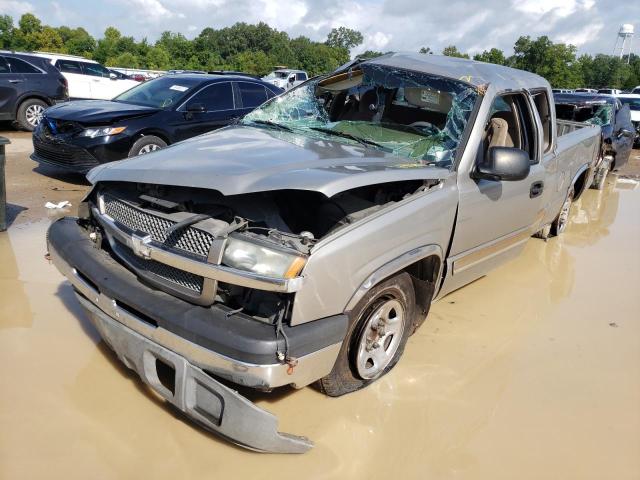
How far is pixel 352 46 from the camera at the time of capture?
105m

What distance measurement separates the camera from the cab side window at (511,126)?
4.11 m

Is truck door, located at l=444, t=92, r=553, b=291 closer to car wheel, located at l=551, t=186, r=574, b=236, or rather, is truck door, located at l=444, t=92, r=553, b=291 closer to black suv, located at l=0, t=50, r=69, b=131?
car wheel, located at l=551, t=186, r=574, b=236

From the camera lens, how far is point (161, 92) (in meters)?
8.05

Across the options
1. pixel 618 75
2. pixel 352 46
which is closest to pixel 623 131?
pixel 618 75

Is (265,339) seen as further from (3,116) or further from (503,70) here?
(3,116)

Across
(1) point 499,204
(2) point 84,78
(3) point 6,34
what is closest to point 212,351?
(1) point 499,204

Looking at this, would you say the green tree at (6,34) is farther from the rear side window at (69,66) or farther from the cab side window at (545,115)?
the cab side window at (545,115)

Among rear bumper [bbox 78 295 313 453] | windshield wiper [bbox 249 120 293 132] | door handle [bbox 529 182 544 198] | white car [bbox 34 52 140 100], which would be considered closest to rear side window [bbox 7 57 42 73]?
white car [bbox 34 52 140 100]

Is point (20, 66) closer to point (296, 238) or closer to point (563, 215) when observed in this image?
point (563, 215)

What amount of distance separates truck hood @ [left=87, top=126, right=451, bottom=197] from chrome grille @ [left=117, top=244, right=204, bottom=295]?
0.42 m

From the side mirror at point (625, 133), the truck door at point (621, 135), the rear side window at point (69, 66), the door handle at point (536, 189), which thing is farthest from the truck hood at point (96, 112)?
the rear side window at point (69, 66)

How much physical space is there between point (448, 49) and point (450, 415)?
61.1 metres

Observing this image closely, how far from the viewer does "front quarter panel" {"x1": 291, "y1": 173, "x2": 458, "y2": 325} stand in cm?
249

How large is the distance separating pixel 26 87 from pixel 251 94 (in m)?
5.83
